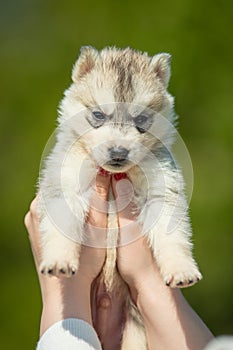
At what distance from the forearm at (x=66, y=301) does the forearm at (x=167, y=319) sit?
273mm

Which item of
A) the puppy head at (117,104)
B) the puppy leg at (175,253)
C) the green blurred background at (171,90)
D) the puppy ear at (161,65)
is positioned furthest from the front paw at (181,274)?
the green blurred background at (171,90)

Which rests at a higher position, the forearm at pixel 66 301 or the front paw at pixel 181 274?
the front paw at pixel 181 274

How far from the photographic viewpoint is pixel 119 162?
3.88 m

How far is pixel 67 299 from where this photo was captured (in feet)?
13.2

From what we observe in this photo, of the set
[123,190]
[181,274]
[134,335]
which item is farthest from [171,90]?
[181,274]

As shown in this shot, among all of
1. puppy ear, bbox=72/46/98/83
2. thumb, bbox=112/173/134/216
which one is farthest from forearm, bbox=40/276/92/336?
puppy ear, bbox=72/46/98/83

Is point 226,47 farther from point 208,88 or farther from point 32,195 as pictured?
point 32,195

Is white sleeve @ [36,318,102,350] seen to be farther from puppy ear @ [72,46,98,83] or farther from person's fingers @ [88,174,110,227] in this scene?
puppy ear @ [72,46,98,83]

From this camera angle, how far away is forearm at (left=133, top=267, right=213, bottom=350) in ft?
13.1

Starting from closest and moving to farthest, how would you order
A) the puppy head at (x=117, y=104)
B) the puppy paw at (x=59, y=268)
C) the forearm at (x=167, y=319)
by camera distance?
the puppy paw at (x=59, y=268)
the puppy head at (x=117, y=104)
the forearm at (x=167, y=319)

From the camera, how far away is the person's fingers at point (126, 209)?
413 cm

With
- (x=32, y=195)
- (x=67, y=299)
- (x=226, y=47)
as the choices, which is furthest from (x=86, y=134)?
(x=226, y=47)

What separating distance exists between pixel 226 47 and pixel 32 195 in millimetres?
2091

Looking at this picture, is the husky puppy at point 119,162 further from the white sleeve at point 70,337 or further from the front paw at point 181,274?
the white sleeve at point 70,337
